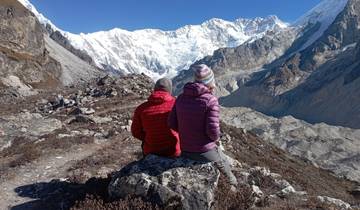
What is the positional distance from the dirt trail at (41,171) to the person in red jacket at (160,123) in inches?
132

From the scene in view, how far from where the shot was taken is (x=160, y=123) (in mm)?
12109

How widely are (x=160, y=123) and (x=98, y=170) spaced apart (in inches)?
165

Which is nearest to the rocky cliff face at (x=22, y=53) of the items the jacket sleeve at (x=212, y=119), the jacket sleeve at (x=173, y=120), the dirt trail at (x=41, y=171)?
the dirt trail at (x=41, y=171)

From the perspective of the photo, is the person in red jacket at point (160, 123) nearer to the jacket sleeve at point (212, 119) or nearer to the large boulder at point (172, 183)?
the large boulder at point (172, 183)

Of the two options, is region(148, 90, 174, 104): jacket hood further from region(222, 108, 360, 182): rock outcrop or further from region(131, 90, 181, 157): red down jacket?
region(222, 108, 360, 182): rock outcrop

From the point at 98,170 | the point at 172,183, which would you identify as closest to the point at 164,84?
the point at 172,183

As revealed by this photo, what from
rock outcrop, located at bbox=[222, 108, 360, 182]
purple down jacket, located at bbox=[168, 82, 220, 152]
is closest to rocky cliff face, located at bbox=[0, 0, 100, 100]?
rock outcrop, located at bbox=[222, 108, 360, 182]

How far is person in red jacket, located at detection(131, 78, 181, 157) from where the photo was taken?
39.6ft

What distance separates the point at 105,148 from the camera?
728 inches

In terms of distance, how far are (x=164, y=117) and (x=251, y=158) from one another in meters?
11.0

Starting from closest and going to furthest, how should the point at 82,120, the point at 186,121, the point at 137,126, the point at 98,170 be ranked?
the point at 186,121, the point at 137,126, the point at 98,170, the point at 82,120

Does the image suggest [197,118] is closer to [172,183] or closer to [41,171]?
[172,183]

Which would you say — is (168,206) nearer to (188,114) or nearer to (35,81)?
(188,114)

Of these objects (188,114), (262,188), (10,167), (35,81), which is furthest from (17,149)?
(35,81)
